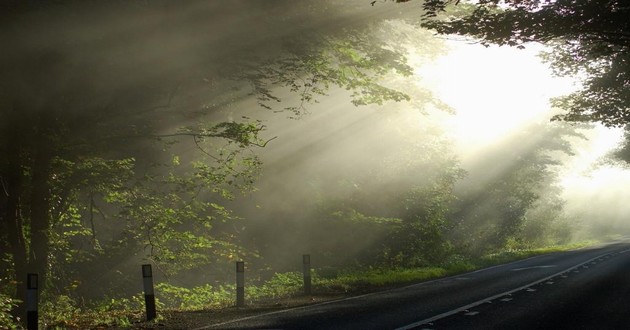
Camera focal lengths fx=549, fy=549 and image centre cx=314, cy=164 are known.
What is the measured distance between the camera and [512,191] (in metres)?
42.6

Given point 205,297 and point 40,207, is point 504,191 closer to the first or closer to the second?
point 205,297

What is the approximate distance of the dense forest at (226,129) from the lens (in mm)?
10609

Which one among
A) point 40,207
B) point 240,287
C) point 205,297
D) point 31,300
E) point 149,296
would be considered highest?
point 40,207

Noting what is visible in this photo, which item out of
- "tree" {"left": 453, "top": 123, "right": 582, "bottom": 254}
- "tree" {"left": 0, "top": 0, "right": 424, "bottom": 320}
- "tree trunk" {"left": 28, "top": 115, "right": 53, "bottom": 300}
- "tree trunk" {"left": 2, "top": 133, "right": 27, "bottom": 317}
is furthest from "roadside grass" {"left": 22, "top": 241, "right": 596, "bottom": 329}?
"tree" {"left": 453, "top": 123, "right": 582, "bottom": 254}

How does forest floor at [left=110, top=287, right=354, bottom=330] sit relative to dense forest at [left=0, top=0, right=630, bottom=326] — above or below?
below

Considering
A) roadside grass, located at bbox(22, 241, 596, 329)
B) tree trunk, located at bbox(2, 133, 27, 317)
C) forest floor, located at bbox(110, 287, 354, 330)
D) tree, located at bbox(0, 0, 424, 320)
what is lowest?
roadside grass, located at bbox(22, 241, 596, 329)

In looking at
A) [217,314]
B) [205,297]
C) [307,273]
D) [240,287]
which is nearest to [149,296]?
[217,314]

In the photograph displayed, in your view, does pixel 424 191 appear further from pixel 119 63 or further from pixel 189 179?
pixel 119 63

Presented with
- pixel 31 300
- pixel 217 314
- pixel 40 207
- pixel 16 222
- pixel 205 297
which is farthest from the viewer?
pixel 205 297

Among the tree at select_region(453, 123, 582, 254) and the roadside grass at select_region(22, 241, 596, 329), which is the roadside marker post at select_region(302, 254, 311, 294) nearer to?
the roadside grass at select_region(22, 241, 596, 329)

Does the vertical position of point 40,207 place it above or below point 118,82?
below

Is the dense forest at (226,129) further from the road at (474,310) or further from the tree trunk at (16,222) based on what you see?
the road at (474,310)

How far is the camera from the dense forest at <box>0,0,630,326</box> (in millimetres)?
10609

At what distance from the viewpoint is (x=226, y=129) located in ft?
40.3
